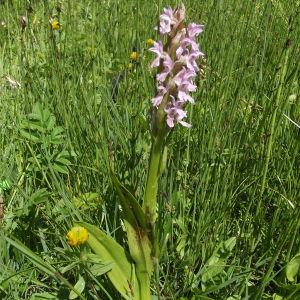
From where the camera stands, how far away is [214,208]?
1.03 m

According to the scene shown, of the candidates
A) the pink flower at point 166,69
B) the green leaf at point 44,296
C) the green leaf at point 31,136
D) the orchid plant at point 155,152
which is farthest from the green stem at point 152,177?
the green leaf at point 31,136

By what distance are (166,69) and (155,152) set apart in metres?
0.15

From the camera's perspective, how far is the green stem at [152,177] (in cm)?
82

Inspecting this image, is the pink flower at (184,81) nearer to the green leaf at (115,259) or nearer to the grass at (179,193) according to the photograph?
the grass at (179,193)

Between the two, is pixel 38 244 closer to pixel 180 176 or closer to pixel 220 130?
pixel 180 176

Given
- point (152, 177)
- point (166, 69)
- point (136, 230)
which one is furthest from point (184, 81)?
point (136, 230)

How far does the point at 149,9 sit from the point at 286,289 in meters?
1.82

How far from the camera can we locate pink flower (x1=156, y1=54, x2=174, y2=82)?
77 centimetres

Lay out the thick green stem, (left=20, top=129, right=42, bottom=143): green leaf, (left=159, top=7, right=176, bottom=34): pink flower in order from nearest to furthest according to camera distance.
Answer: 1. (left=159, top=7, right=176, bottom=34): pink flower
2. the thick green stem
3. (left=20, top=129, right=42, bottom=143): green leaf

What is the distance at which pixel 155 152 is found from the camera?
0.82 metres

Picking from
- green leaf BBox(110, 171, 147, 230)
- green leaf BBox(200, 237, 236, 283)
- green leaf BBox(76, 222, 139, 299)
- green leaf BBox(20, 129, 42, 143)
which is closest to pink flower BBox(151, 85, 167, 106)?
green leaf BBox(110, 171, 147, 230)

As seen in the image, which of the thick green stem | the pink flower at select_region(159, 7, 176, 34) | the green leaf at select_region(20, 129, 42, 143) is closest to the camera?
the pink flower at select_region(159, 7, 176, 34)

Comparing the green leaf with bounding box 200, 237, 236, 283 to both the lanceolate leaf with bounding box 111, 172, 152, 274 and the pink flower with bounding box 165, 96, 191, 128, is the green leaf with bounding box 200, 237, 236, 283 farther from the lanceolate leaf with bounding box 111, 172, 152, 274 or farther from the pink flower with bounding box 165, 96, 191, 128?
the pink flower with bounding box 165, 96, 191, 128

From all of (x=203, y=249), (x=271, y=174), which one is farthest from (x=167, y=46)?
(x=271, y=174)
